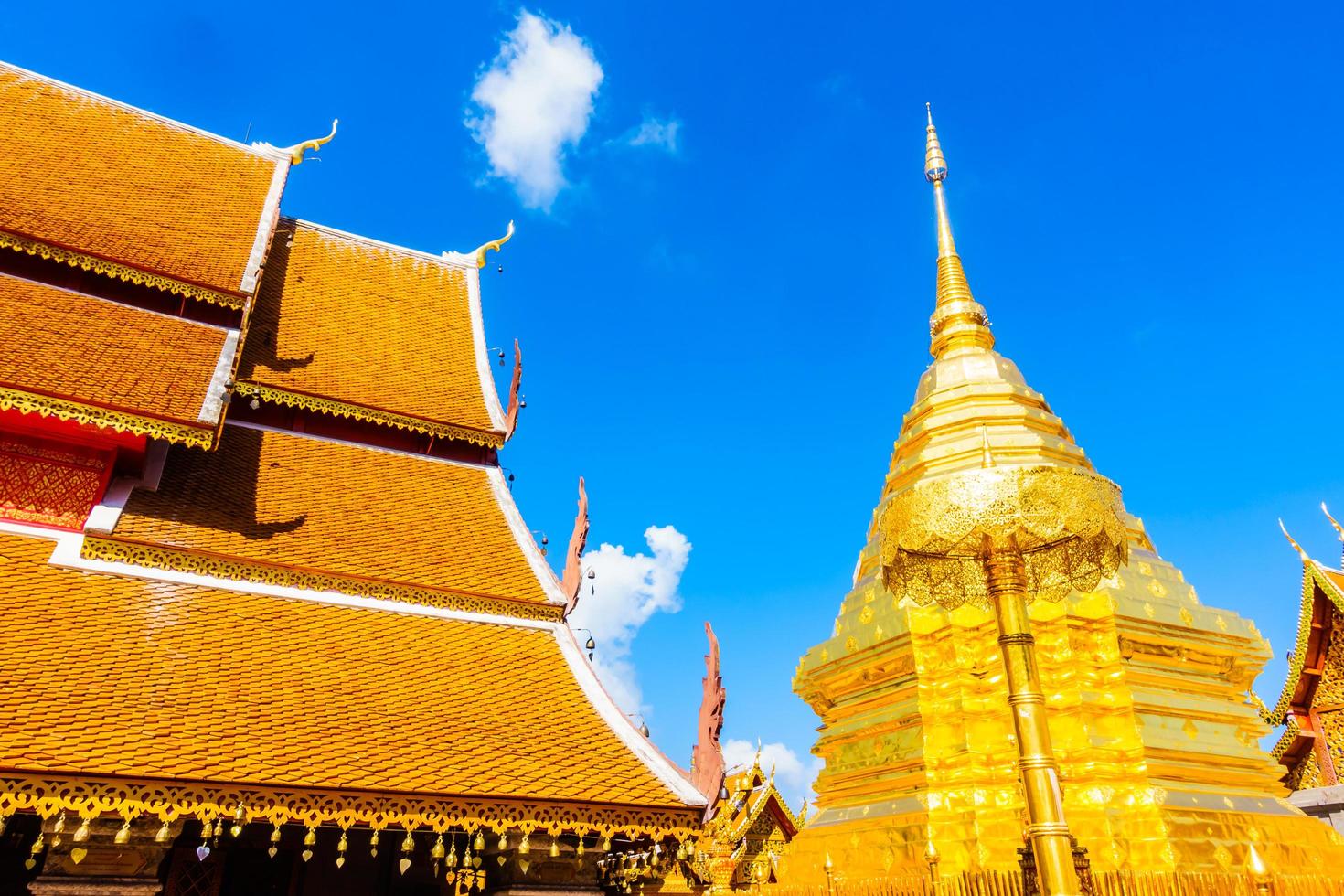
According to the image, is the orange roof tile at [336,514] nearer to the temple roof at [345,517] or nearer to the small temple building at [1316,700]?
the temple roof at [345,517]

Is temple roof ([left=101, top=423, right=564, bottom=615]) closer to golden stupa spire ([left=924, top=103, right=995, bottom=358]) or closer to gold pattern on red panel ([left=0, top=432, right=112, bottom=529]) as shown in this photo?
gold pattern on red panel ([left=0, top=432, right=112, bottom=529])

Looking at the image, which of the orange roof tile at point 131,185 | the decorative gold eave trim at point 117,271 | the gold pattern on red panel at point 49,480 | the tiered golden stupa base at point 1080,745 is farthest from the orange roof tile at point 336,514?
the tiered golden stupa base at point 1080,745

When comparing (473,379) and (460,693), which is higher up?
(473,379)

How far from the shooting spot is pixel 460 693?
6.48m

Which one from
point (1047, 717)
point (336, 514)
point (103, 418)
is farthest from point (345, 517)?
point (1047, 717)

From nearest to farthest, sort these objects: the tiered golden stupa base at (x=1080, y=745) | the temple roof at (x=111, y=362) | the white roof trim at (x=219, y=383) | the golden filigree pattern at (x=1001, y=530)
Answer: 1. the golden filigree pattern at (x=1001, y=530)
2. the temple roof at (x=111, y=362)
3. the white roof trim at (x=219, y=383)
4. the tiered golden stupa base at (x=1080, y=745)

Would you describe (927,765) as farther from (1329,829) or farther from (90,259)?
(90,259)

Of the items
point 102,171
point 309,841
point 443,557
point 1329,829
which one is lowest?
point 309,841

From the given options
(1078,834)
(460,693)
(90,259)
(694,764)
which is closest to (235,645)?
(460,693)

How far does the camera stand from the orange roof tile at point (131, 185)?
30.6ft

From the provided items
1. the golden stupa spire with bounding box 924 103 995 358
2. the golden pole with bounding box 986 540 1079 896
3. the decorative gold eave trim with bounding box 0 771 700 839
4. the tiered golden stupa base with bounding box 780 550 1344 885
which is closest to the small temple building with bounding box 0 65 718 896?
the decorative gold eave trim with bounding box 0 771 700 839

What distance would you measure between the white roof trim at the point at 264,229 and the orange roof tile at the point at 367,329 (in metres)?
0.72

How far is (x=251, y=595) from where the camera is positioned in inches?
270

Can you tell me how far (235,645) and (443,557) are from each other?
226cm
